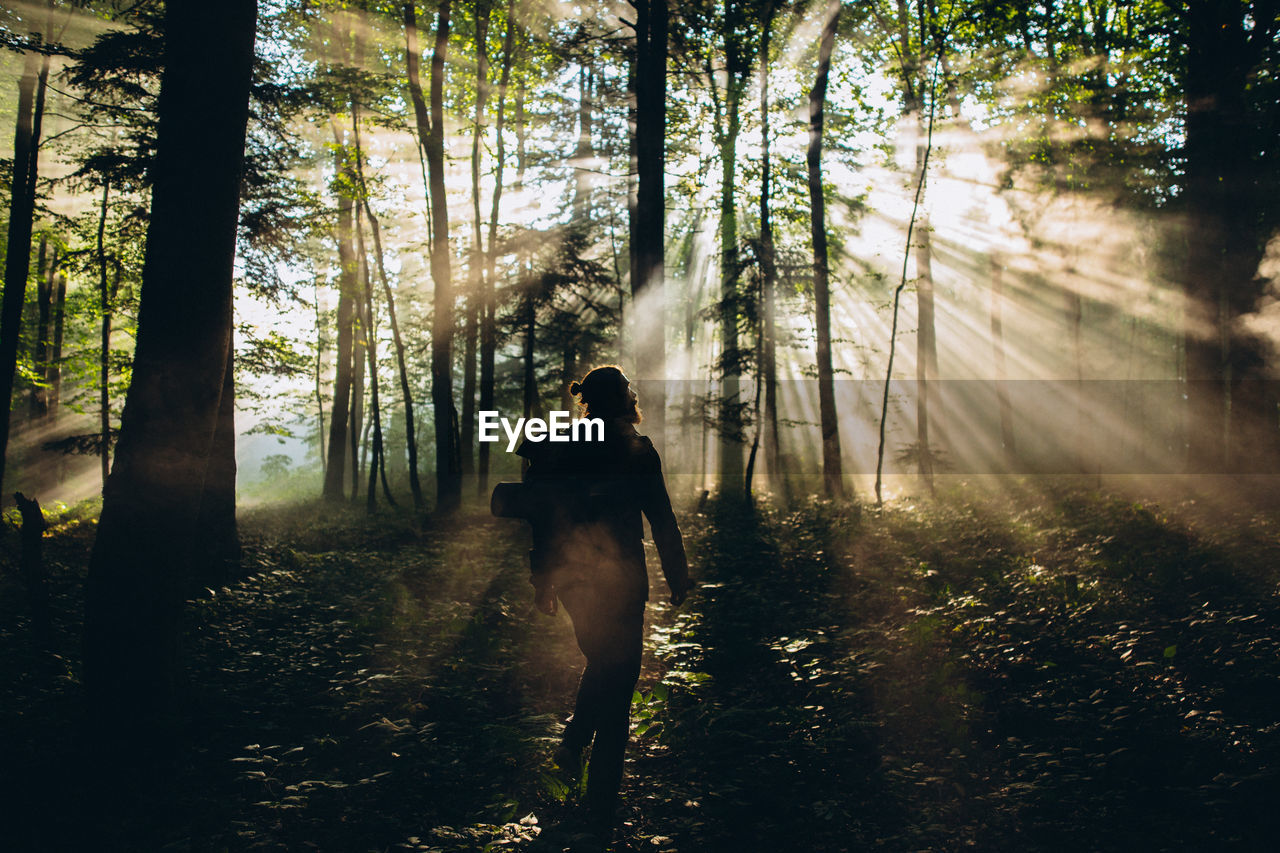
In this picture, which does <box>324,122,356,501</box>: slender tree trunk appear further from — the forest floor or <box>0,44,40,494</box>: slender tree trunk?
the forest floor

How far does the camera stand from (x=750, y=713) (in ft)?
17.4

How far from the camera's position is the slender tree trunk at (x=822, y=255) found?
15.2m

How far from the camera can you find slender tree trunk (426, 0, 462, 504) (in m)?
15.3

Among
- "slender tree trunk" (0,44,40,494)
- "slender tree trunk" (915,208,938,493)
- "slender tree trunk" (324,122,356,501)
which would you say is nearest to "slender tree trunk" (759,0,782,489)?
"slender tree trunk" (915,208,938,493)

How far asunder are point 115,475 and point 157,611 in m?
0.97

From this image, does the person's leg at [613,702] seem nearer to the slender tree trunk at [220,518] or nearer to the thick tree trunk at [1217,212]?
the slender tree trunk at [220,518]

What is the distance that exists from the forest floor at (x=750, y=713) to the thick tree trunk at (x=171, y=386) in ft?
1.76

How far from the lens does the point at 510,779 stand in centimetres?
428

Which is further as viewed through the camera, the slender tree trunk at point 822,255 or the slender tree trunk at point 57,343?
the slender tree trunk at point 57,343

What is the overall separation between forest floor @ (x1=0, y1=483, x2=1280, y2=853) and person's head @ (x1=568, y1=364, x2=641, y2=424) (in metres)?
2.26

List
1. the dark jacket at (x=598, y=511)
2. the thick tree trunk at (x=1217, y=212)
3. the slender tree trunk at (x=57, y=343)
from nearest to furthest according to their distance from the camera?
the dark jacket at (x=598, y=511) < the thick tree trunk at (x=1217, y=212) < the slender tree trunk at (x=57, y=343)

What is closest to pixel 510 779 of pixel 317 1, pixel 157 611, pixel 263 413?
pixel 157 611

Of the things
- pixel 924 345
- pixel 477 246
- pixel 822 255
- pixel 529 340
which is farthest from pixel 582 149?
pixel 924 345

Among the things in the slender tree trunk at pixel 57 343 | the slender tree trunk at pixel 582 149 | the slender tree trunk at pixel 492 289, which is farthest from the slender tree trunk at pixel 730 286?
the slender tree trunk at pixel 57 343
